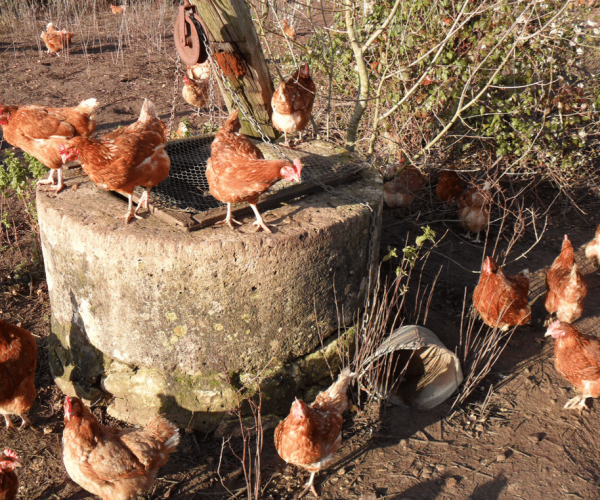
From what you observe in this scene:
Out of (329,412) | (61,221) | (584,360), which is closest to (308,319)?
(329,412)

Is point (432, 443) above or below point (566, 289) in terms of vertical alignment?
below

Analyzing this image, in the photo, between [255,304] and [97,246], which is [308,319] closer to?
[255,304]

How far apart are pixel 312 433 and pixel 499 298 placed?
2134 mm

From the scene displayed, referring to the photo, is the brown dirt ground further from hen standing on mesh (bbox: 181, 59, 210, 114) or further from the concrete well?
hen standing on mesh (bbox: 181, 59, 210, 114)

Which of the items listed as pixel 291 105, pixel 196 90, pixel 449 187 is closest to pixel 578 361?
pixel 449 187

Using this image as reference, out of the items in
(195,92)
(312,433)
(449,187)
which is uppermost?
(195,92)

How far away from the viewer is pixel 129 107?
8.75 m

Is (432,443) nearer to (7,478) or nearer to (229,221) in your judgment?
(229,221)

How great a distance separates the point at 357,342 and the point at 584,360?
1.69 metres

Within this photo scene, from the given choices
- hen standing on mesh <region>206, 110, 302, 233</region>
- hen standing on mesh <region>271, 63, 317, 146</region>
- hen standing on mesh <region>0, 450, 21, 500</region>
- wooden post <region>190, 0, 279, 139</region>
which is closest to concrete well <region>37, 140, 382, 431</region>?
hen standing on mesh <region>206, 110, 302, 233</region>

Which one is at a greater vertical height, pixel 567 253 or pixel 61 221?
pixel 61 221

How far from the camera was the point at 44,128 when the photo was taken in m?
3.94

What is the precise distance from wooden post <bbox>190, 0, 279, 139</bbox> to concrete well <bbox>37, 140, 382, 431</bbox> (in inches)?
53.5

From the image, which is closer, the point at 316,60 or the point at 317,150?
the point at 317,150
